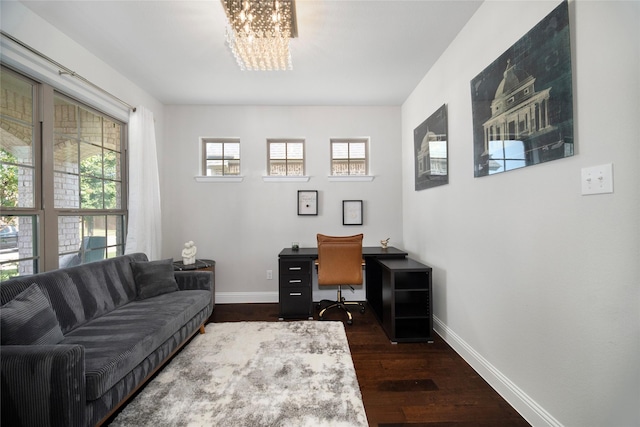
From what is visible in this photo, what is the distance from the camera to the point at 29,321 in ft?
4.49

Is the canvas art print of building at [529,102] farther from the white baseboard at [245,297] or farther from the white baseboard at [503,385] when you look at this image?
the white baseboard at [245,297]

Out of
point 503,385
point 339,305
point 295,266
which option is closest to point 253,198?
point 295,266

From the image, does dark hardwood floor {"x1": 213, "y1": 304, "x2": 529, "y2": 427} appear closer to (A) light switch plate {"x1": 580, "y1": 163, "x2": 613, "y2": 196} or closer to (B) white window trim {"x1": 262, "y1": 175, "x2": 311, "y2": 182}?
(A) light switch plate {"x1": 580, "y1": 163, "x2": 613, "y2": 196}

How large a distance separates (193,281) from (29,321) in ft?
4.54

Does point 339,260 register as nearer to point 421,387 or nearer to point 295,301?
point 295,301

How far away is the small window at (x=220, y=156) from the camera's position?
3.72 metres

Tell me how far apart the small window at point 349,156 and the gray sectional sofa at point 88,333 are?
233 centimetres

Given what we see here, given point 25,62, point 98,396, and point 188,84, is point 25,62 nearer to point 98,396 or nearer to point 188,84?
point 188,84

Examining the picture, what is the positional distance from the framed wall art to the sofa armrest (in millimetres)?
2875

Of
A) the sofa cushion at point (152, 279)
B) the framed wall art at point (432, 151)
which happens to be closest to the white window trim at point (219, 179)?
the sofa cushion at point (152, 279)

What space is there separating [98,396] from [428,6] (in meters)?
3.14

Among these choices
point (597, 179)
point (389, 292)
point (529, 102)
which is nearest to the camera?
point (597, 179)

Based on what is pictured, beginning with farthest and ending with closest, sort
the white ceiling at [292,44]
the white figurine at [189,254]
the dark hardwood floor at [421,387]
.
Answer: the white figurine at [189,254]
the white ceiling at [292,44]
the dark hardwood floor at [421,387]

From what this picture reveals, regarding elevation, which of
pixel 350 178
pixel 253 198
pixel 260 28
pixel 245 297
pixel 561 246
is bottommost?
pixel 245 297
